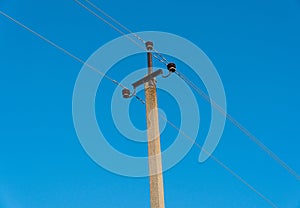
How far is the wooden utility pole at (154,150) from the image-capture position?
4.59 m

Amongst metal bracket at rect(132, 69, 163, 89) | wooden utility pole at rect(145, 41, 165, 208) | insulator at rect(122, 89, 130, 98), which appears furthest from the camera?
insulator at rect(122, 89, 130, 98)

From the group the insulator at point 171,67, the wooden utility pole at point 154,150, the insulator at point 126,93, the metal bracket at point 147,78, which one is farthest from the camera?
the insulator at point 126,93

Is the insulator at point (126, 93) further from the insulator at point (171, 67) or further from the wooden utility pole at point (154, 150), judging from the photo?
the insulator at point (171, 67)

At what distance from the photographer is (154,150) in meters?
4.88

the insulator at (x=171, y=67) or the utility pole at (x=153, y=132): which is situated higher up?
the insulator at (x=171, y=67)


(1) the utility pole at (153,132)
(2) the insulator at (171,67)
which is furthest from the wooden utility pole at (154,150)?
(2) the insulator at (171,67)

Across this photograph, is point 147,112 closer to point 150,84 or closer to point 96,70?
point 150,84

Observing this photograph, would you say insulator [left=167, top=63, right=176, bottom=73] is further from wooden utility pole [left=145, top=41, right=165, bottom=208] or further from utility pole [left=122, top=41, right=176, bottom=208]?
wooden utility pole [left=145, top=41, right=165, bottom=208]

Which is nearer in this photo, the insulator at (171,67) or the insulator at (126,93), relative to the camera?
the insulator at (171,67)

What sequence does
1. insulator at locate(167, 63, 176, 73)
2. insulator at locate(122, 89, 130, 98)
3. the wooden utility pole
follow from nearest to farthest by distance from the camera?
the wooden utility pole → insulator at locate(167, 63, 176, 73) → insulator at locate(122, 89, 130, 98)

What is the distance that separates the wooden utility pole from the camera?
4.59 meters

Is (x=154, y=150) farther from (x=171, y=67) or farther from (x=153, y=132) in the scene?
(x=171, y=67)

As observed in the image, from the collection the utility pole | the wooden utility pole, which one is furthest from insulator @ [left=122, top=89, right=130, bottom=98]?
the wooden utility pole

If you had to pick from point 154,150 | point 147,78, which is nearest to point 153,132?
point 154,150
